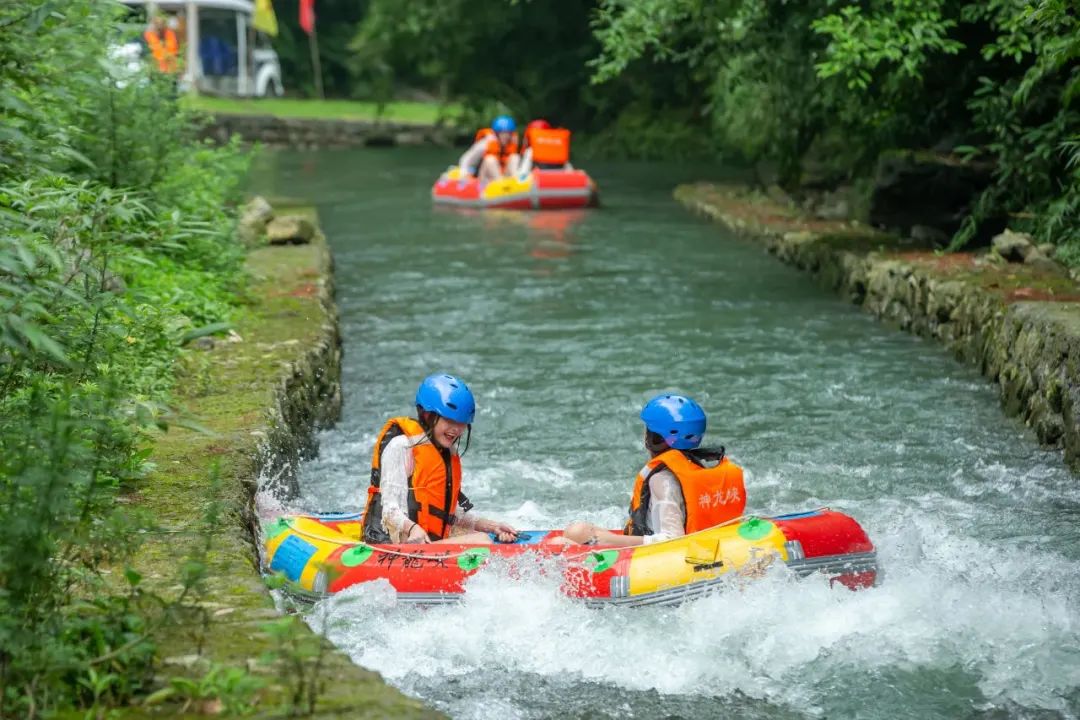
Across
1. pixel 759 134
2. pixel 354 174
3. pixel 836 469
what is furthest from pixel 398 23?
pixel 836 469

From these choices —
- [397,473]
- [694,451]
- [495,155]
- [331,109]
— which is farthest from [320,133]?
[694,451]

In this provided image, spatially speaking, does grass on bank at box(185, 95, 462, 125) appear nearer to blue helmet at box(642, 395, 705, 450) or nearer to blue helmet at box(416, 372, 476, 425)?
blue helmet at box(416, 372, 476, 425)

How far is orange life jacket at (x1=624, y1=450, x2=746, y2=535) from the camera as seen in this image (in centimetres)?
680

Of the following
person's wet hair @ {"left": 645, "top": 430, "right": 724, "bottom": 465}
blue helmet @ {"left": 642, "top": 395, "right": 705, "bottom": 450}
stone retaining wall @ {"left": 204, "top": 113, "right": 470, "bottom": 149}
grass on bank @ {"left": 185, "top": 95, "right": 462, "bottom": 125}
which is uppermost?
blue helmet @ {"left": 642, "top": 395, "right": 705, "bottom": 450}

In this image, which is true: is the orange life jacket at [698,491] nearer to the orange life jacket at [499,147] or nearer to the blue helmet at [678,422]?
the blue helmet at [678,422]

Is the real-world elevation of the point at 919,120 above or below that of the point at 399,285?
above

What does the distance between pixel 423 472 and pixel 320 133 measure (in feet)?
99.1

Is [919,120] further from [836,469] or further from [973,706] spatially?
[973,706]

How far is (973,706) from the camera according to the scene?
560 cm

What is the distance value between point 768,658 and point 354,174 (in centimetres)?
2358

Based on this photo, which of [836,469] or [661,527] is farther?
[836,469]

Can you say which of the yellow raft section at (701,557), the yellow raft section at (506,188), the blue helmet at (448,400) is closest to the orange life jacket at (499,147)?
the yellow raft section at (506,188)

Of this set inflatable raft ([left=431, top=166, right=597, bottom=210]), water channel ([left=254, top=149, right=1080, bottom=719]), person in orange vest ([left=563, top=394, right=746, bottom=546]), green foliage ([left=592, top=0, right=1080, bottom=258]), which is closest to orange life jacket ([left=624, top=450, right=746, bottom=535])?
person in orange vest ([left=563, top=394, right=746, bottom=546])

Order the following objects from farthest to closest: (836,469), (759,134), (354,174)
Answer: (354,174), (759,134), (836,469)
